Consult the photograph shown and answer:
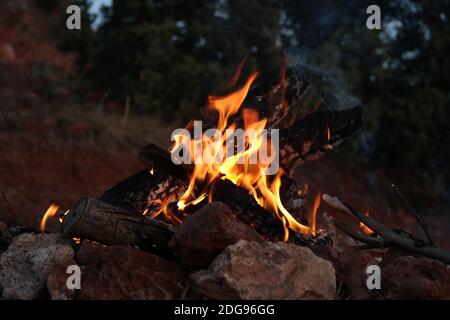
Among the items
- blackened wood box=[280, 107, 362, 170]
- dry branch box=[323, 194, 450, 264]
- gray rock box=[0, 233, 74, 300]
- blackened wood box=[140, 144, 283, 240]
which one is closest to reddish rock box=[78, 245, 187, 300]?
gray rock box=[0, 233, 74, 300]

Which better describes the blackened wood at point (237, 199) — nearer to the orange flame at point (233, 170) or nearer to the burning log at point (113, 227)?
the orange flame at point (233, 170)

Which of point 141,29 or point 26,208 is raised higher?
point 141,29

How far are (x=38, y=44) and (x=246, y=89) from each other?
12.6 meters

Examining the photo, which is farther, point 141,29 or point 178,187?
point 141,29

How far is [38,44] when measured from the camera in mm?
15758

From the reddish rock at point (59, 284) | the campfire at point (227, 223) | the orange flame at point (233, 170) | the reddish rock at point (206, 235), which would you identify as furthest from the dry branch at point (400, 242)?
the reddish rock at point (59, 284)

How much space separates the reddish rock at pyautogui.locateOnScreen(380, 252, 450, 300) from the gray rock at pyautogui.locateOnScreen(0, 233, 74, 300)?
177 centimetres

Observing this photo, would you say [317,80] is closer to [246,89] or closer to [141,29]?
[246,89]

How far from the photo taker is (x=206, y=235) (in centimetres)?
317

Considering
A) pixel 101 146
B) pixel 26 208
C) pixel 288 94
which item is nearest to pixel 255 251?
pixel 288 94

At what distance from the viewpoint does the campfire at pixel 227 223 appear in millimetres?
3043

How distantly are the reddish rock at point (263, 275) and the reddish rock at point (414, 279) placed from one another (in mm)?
360

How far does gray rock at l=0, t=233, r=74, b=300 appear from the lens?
3311mm

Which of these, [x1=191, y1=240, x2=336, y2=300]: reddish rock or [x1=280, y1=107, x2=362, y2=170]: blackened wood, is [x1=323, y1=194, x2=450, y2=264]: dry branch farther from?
[x1=280, y1=107, x2=362, y2=170]: blackened wood
